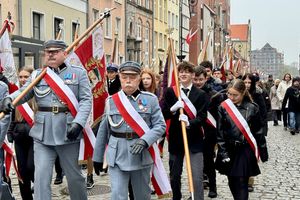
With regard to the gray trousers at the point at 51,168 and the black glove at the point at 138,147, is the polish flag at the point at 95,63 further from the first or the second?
the black glove at the point at 138,147

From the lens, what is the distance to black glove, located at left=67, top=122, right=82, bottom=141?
561 centimetres

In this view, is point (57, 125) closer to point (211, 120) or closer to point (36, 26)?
point (211, 120)

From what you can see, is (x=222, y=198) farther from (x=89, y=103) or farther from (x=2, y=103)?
(x=2, y=103)

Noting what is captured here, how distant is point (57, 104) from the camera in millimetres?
5922

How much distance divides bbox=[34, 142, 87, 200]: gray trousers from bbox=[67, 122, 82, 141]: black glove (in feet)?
0.93

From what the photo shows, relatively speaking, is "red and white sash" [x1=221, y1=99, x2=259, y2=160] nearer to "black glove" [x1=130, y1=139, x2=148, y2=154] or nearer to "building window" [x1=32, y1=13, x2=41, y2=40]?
"black glove" [x1=130, y1=139, x2=148, y2=154]

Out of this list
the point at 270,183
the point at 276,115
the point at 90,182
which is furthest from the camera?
A: the point at 276,115

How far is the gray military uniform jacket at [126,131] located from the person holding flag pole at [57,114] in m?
0.28

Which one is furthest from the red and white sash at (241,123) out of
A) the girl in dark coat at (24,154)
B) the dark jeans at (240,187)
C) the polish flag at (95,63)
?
the polish flag at (95,63)

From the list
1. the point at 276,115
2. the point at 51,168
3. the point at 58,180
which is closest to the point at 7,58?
the point at 58,180

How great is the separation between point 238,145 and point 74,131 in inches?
74.4

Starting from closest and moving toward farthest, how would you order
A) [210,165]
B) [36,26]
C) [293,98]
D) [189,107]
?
[189,107] < [210,165] < [293,98] < [36,26]

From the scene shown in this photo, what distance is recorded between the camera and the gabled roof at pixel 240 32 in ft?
499

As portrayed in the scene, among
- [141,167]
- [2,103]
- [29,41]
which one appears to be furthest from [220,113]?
[29,41]
